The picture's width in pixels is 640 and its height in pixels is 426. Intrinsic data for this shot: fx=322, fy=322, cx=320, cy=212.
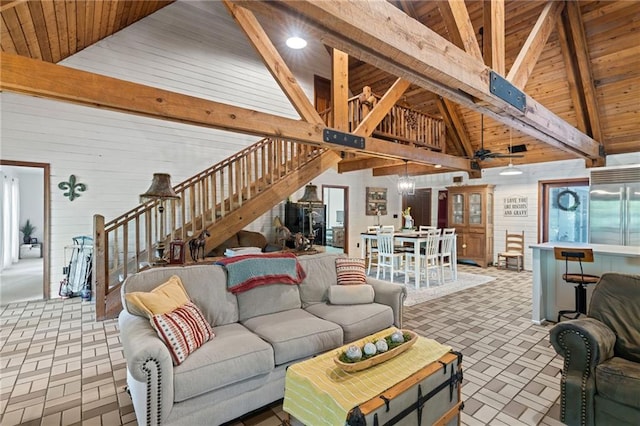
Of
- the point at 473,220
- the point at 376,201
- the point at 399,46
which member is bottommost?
the point at 473,220

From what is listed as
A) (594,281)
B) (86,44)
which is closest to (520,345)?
(594,281)

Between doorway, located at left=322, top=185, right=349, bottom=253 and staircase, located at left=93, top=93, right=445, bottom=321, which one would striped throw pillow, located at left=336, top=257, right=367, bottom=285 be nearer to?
staircase, located at left=93, top=93, right=445, bottom=321

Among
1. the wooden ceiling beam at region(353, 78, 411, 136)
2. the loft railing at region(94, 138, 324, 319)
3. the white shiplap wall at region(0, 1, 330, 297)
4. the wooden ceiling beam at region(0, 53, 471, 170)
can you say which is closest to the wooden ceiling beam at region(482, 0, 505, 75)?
the wooden ceiling beam at region(353, 78, 411, 136)

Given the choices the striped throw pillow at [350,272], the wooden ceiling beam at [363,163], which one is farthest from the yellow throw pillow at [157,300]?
the wooden ceiling beam at [363,163]

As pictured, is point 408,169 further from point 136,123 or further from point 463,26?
point 136,123

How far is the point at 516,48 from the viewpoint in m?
6.20

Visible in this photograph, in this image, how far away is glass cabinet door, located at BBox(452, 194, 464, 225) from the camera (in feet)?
28.0

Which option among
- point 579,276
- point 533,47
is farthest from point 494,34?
point 579,276

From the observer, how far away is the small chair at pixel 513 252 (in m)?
7.57

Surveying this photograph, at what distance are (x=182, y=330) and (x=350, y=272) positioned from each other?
5.85ft

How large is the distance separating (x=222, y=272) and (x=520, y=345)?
10.4 feet

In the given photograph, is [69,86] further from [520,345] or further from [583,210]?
[583,210]

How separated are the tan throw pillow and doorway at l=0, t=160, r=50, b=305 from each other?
15.5 feet

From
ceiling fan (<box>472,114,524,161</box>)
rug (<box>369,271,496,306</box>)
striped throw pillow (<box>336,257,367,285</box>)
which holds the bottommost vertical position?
rug (<box>369,271,496,306</box>)
